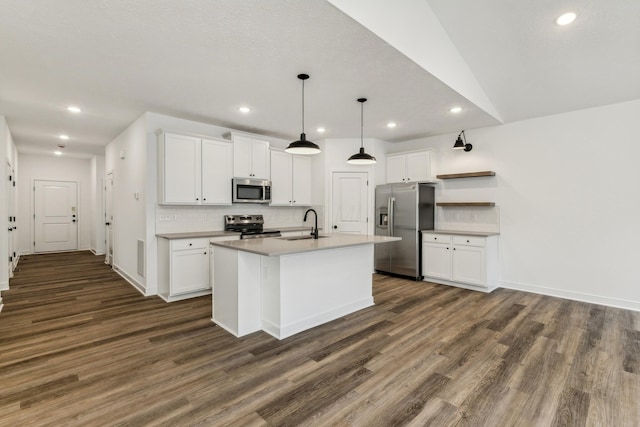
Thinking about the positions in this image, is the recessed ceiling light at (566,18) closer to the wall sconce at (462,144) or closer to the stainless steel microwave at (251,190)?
the wall sconce at (462,144)

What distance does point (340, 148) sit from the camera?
5.98 m

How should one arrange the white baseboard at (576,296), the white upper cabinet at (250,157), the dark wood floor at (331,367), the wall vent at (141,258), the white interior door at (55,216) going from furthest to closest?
the white interior door at (55,216), the white upper cabinet at (250,157), the wall vent at (141,258), the white baseboard at (576,296), the dark wood floor at (331,367)

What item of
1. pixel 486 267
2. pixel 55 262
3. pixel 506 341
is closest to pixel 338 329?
pixel 506 341

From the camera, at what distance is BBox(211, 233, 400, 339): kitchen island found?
3.06m

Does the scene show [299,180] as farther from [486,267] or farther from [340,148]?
[486,267]

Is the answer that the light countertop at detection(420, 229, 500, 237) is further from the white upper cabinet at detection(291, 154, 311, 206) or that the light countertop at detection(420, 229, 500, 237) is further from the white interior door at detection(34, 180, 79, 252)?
the white interior door at detection(34, 180, 79, 252)

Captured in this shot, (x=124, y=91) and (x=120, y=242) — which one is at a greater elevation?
(x=124, y=91)

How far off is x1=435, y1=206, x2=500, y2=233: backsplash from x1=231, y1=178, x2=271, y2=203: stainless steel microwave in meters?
3.17

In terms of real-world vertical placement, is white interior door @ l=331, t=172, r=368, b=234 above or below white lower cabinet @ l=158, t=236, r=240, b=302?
above

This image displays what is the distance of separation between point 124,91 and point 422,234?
481 centimetres

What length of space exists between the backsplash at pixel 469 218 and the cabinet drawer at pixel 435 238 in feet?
1.64

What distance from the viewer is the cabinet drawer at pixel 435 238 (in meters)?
5.11

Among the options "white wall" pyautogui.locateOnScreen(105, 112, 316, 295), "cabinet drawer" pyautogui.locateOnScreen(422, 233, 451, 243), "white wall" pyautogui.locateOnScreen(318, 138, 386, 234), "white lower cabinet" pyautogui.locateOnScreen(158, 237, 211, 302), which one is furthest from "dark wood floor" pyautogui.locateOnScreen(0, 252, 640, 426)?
"white wall" pyautogui.locateOnScreen(318, 138, 386, 234)

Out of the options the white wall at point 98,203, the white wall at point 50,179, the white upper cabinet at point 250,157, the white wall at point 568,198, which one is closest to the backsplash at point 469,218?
the white wall at point 568,198
